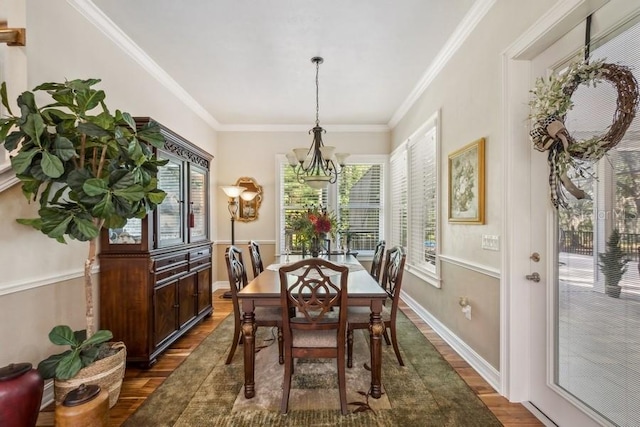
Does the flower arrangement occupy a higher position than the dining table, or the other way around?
the flower arrangement

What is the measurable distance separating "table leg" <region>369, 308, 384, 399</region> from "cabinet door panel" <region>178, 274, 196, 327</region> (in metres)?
2.01

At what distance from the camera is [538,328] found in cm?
210

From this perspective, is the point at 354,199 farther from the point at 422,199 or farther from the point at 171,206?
the point at 171,206

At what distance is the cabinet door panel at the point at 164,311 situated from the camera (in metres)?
2.76

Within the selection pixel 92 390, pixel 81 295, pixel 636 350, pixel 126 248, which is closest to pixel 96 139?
pixel 126 248

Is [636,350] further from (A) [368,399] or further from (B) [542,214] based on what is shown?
(A) [368,399]

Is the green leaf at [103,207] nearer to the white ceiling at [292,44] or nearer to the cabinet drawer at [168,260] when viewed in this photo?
the cabinet drawer at [168,260]

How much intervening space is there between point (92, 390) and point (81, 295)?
958 mm

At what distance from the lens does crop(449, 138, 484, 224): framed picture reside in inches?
101

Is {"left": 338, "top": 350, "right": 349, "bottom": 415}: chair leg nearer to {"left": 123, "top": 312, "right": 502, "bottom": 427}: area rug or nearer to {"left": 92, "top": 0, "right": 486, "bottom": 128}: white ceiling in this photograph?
{"left": 123, "top": 312, "right": 502, "bottom": 427}: area rug

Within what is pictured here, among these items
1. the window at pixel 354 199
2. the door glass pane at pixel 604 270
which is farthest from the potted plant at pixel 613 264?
the window at pixel 354 199

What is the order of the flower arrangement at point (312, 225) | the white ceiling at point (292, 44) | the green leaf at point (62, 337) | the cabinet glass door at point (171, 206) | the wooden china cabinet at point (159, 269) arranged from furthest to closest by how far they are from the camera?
the flower arrangement at point (312, 225)
the cabinet glass door at point (171, 206)
the wooden china cabinet at point (159, 269)
the white ceiling at point (292, 44)
the green leaf at point (62, 337)

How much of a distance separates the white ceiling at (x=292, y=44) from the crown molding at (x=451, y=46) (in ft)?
0.06

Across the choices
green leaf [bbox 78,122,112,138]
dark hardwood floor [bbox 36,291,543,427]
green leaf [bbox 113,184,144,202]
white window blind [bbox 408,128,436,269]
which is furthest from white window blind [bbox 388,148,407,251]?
green leaf [bbox 78,122,112,138]
